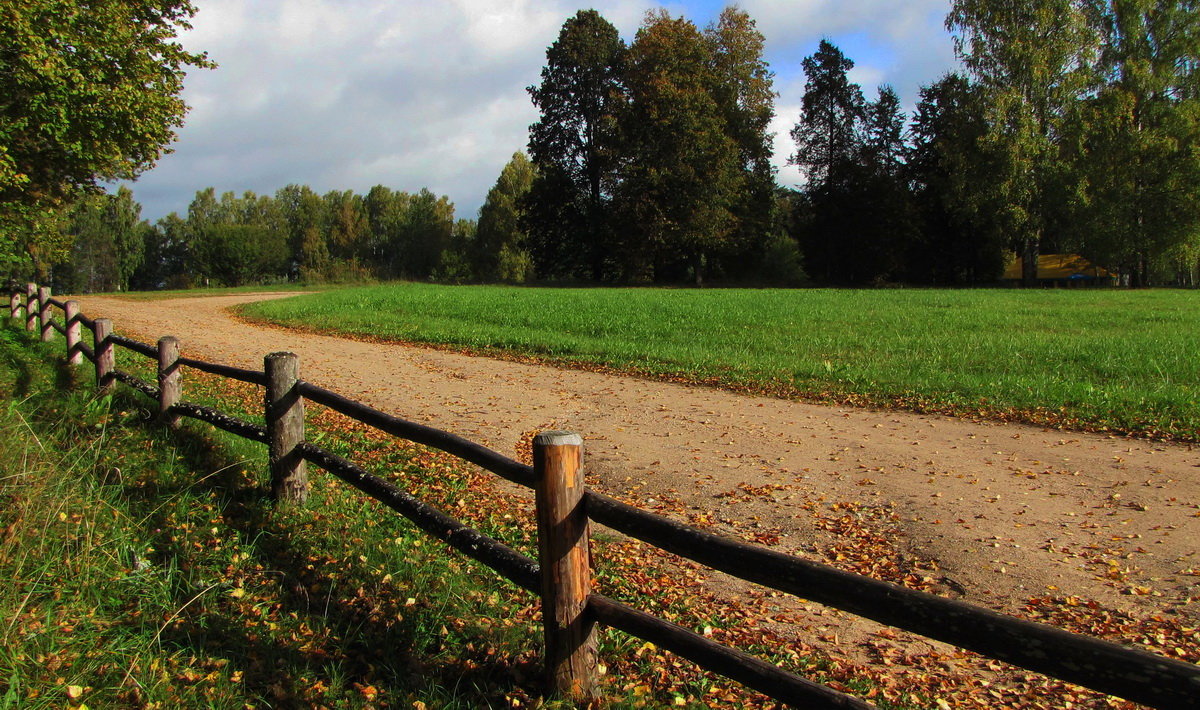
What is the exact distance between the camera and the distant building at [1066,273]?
4700 cm

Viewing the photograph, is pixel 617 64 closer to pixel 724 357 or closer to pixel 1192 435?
pixel 724 357

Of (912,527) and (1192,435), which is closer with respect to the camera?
(912,527)

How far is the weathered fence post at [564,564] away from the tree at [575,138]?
1878 inches

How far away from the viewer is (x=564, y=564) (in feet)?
10.9

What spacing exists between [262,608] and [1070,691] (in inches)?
171

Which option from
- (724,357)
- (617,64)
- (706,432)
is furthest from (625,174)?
(706,432)

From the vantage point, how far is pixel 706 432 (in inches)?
347

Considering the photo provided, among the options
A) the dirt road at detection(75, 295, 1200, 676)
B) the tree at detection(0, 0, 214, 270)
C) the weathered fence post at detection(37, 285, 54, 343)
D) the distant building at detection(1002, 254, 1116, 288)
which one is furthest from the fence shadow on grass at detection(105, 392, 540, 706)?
the distant building at detection(1002, 254, 1116, 288)

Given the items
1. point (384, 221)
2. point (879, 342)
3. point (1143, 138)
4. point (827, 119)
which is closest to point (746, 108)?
point (827, 119)

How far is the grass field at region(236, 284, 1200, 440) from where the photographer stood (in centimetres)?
987

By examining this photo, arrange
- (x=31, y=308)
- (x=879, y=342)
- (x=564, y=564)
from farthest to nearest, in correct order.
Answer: (x=31, y=308) → (x=879, y=342) → (x=564, y=564)

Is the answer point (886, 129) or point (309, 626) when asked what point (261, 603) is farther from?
point (886, 129)

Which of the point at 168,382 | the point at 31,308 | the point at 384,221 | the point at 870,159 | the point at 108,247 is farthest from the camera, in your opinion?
the point at 384,221

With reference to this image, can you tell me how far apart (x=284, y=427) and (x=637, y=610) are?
342cm
